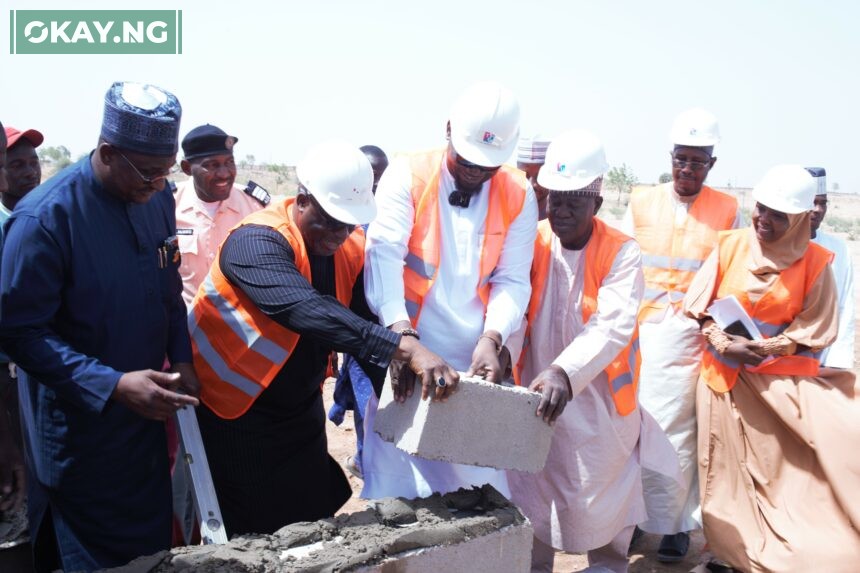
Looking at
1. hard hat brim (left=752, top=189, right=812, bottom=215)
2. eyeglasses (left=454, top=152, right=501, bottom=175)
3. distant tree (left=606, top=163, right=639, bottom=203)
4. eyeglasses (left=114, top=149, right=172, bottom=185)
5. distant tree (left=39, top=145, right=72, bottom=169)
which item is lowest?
distant tree (left=39, top=145, right=72, bottom=169)

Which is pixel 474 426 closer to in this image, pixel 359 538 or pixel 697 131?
pixel 359 538

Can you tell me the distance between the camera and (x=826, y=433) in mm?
Answer: 4473

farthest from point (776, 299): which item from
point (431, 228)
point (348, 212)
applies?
point (348, 212)

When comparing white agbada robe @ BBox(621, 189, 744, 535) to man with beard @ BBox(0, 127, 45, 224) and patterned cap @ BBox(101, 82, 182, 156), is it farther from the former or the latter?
man with beard @ BBox(0, 127, 45, 224)

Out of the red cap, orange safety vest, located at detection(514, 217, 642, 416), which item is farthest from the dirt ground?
the red cap

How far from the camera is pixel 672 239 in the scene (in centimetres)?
527

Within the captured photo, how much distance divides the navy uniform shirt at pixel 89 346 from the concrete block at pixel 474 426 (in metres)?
0.87

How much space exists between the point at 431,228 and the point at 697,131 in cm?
242

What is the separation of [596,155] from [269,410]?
1854 mm

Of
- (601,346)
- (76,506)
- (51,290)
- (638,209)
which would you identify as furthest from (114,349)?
(638,209)

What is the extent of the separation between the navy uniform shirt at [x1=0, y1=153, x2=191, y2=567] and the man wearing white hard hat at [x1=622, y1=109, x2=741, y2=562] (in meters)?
2.83

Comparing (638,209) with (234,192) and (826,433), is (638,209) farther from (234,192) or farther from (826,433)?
(234,192)

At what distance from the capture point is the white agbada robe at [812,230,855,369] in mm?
4695

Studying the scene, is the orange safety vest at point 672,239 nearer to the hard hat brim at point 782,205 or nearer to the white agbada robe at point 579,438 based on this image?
the hard hat brim at point 782,205
